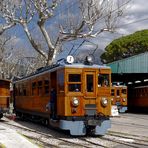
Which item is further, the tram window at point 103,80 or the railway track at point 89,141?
the tram window at point 103,80

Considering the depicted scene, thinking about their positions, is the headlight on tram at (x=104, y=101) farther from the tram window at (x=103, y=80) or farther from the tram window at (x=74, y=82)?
the tram window at (x=74, y=82)

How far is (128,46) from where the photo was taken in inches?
2402

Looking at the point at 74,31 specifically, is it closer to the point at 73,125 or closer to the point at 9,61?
the point at 73,125

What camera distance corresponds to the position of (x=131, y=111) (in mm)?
45406

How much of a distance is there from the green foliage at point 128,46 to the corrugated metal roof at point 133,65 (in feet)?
51.2

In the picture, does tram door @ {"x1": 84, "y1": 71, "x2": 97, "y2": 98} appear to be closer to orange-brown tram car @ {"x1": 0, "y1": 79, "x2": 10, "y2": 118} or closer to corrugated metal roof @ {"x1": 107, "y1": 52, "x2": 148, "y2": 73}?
orange-brown tram car @ {"x1": 0, "y1": 79, "x2": 10, "y2": 118}

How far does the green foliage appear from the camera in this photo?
59562 millimetres

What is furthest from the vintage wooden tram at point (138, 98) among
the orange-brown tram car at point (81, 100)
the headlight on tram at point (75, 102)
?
the headlight on tram at point (75, 102)

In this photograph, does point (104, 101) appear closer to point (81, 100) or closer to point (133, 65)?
point (81, 100)

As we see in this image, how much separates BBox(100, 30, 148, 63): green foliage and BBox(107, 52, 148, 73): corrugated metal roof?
15.6 m

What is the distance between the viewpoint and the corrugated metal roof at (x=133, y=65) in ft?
133

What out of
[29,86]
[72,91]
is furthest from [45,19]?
[72,91]

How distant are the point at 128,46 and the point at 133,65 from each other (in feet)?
63.5

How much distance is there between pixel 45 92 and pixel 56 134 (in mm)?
2183
